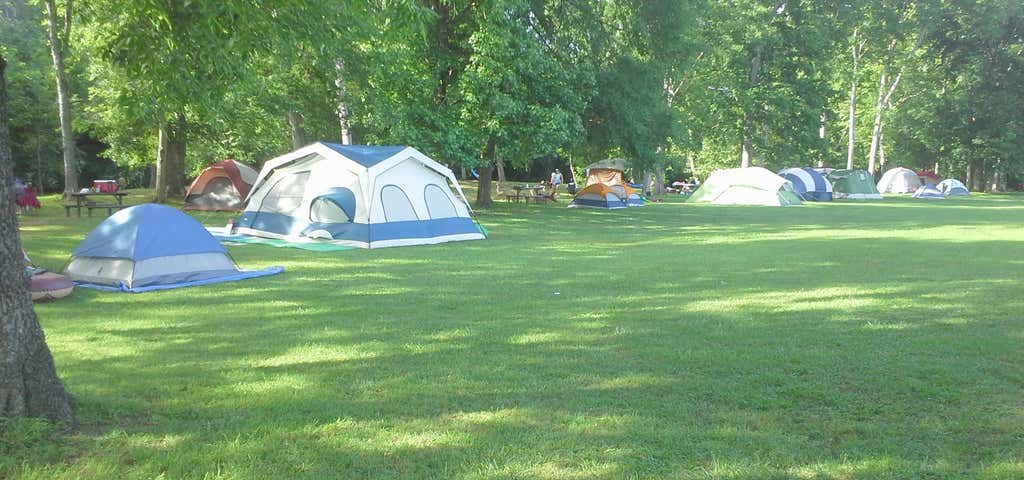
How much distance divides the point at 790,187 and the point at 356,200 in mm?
23428

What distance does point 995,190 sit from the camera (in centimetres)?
5172

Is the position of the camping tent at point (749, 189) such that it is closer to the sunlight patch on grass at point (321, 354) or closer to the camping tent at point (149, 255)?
the camping tent at point (149, 255)

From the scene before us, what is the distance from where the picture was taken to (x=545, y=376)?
4930 mm

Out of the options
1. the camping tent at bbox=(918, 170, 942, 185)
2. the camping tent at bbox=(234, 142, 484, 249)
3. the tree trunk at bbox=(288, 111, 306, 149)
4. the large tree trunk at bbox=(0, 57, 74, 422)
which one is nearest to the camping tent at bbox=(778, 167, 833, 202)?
the camping tent at bbox=(918, 170, 942, 185)

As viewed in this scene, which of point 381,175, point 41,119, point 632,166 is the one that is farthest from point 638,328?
point 41,119

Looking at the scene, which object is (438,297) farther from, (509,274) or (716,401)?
(716,401)

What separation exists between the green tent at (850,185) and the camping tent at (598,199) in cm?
1680

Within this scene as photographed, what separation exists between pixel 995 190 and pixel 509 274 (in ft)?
178

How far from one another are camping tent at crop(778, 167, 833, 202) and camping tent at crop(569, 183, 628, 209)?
12.7 meters

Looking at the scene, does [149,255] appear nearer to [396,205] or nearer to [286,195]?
[396,205]

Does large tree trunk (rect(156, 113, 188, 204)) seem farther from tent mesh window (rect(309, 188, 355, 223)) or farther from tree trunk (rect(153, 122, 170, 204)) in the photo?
tent mesh window (rect(309, 188, 355, 223))

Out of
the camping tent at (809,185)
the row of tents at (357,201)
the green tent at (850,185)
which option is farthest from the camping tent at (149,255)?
the green tent at (850,185)

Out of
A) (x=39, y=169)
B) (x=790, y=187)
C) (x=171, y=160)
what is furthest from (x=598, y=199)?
(x=39, y=169)

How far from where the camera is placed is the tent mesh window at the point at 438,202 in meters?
14.5
